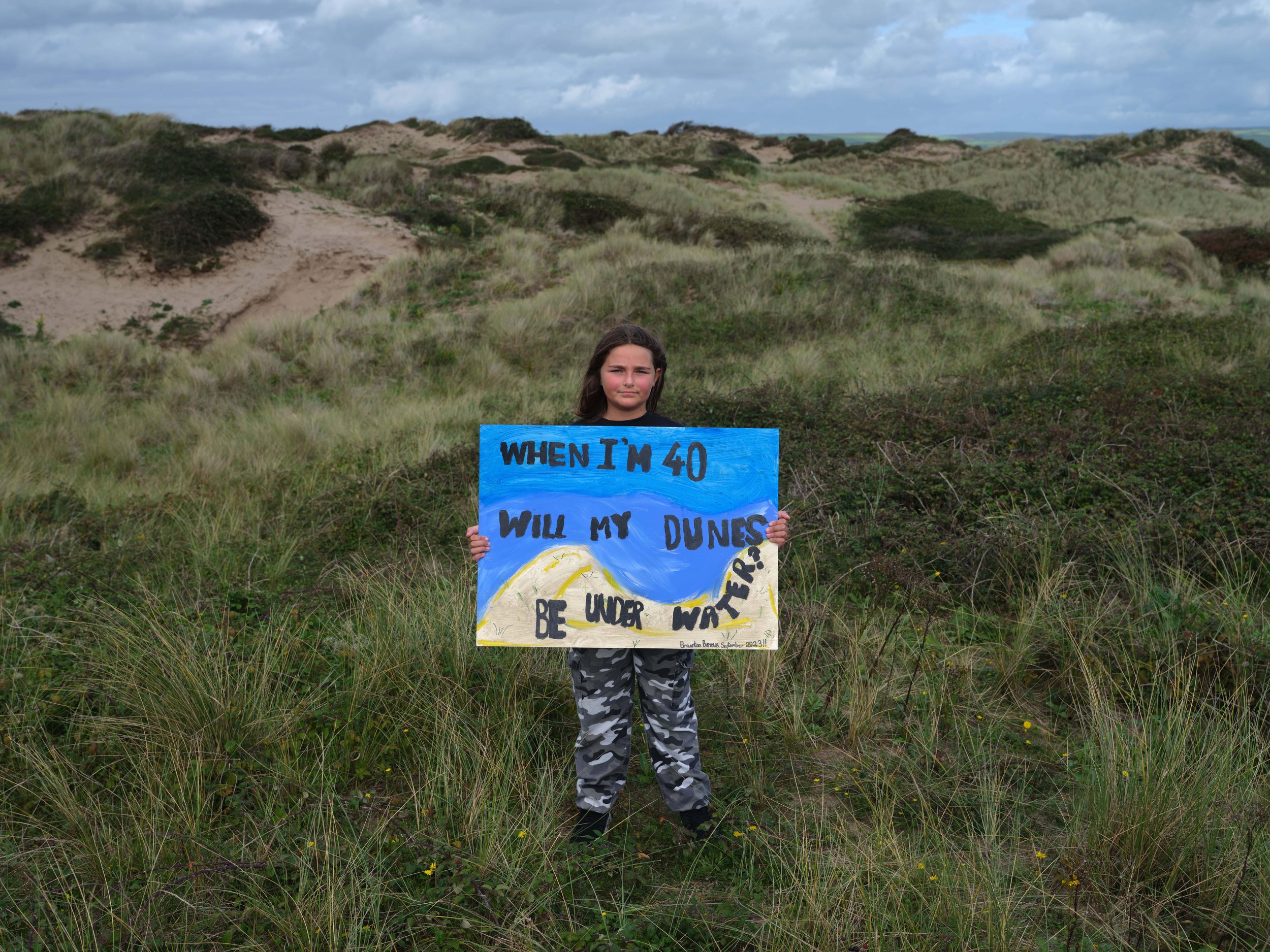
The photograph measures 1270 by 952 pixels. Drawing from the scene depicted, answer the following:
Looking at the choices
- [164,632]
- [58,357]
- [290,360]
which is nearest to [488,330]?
[290,360]

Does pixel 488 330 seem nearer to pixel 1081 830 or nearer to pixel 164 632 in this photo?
pixel 164 632

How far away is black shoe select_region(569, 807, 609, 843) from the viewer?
2543 mm

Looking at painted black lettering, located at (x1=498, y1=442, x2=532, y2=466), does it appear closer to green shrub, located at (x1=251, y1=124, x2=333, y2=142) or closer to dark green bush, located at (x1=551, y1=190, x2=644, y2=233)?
dark green bush, located at (x1=551, y1=190, x2=644, y2=233)

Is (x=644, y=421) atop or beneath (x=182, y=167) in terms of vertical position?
beneath

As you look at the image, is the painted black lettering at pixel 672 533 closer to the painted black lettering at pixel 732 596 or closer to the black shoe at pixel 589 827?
the painted black lettering at pixel 732 596

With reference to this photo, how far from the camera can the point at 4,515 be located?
18.2 ft

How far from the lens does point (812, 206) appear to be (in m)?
29.4

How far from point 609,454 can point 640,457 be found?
0.10 metres

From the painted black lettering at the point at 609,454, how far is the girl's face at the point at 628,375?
0.18 meters

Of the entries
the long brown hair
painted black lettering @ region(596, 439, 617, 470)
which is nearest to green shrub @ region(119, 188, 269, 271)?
the long brown hair

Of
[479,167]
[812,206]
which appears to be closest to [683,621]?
[479,167]

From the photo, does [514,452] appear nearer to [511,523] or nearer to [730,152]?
[511,523]

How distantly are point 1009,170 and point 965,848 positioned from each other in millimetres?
41966

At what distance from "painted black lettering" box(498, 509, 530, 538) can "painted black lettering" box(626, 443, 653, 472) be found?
1.20 feet
